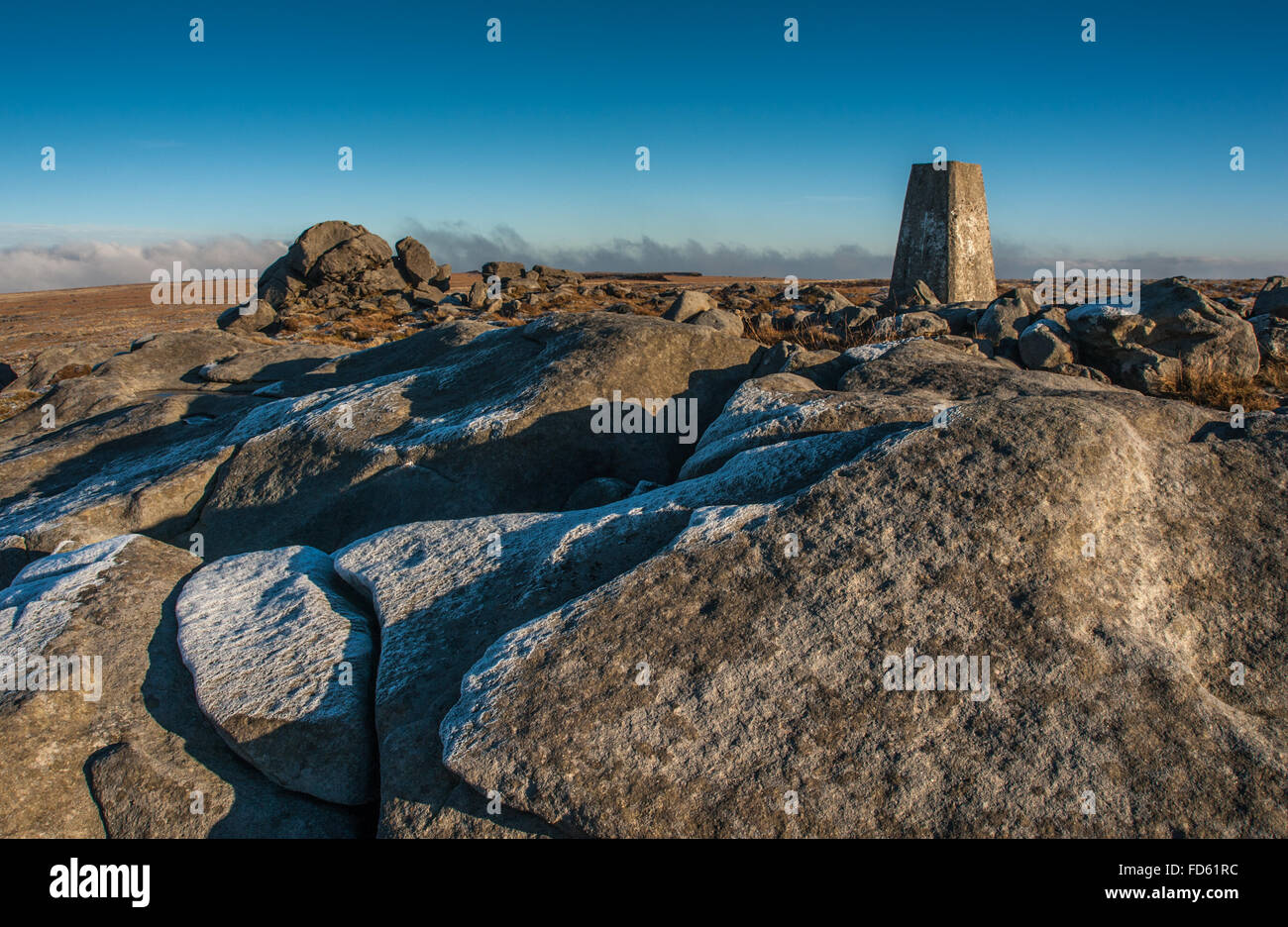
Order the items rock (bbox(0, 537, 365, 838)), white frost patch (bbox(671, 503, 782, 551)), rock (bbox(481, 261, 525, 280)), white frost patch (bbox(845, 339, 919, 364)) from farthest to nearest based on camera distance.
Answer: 1. rock (bbox(481, 261, 525, 280))
2. white frost patch (bbox(845, 339, 919, 364))
3. white frost patch (bbox(671, 503, 782, 551))
4. rock (bbox(0, 537, 365, 838))

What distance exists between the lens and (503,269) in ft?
185

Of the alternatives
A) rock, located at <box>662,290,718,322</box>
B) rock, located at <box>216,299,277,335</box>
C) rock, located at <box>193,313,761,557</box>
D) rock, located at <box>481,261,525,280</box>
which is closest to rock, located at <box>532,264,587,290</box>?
rock, located at <box>481,261,525,280</box>

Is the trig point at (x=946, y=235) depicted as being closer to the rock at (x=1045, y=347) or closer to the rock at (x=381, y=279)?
the rock at (x=1045, y=347)

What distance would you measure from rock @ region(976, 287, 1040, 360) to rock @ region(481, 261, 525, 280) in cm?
4426

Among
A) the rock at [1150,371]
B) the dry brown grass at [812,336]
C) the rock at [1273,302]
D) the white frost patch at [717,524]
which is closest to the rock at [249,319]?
the dry brown grass at [812,336]

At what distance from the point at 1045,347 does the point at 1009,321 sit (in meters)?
2.09

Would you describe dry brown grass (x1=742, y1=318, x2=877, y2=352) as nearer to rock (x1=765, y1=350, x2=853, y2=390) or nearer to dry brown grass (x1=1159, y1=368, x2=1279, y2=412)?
dry brown grass (x1=1159, y1=368, x2=1279, y2=412)

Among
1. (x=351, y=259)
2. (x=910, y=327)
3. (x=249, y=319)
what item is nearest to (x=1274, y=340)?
(x=910, y=327)

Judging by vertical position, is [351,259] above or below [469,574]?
above

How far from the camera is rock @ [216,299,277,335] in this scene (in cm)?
3334

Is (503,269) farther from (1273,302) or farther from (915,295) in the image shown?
(1273,302)

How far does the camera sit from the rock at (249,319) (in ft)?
109

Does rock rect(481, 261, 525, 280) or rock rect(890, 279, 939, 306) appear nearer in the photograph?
rock rect(890, 279, 939, 306)
